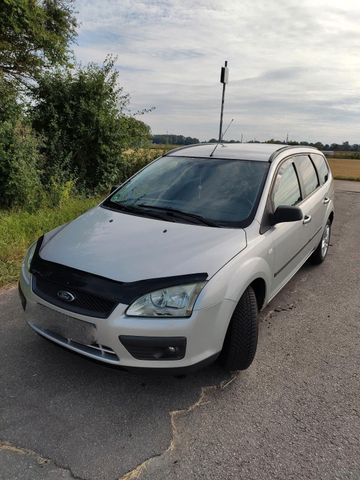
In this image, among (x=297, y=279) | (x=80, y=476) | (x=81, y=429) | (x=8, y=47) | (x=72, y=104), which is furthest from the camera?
(x=8, y=47)

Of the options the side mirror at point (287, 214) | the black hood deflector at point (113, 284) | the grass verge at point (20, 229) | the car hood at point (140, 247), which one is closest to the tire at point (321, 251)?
the side mirror at point (287, 214)

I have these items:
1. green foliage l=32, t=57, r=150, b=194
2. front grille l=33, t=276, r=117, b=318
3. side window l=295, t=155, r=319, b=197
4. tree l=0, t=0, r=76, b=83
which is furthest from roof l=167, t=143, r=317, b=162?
tree l=0, t=0, r=76, b=83

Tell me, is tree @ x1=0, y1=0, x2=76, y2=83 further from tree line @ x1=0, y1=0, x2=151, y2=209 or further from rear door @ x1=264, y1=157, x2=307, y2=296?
rear door @ x1=264, y1=157, x2=307, y2=296

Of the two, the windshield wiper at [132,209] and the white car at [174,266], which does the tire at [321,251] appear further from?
the windshield wiper at [132,209]

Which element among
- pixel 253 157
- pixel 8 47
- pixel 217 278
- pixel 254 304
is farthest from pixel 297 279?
pixel 8 47

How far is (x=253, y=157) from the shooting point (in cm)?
379

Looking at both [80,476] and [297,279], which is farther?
[297,279]

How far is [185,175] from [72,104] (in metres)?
5.90

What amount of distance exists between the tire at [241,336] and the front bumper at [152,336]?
0.17m

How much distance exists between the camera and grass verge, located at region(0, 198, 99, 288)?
4.71m

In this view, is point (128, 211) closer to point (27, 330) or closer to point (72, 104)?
point (27, 330)

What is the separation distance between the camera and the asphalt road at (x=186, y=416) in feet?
6.93

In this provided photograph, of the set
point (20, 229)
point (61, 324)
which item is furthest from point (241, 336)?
point (20, 229)

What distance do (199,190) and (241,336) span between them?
1381 millimetres
